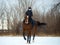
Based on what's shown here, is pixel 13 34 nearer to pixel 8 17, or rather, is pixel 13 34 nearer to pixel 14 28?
pixel 14 28

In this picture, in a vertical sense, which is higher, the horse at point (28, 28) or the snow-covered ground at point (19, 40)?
the horse at point (28, 28)

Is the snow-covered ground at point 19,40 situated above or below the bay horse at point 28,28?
below

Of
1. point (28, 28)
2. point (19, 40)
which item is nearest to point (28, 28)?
point (28, 28)

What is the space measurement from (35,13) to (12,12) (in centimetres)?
36

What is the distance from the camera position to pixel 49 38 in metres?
2.56

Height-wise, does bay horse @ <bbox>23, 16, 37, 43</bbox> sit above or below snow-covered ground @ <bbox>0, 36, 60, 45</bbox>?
above

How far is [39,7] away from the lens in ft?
8.47

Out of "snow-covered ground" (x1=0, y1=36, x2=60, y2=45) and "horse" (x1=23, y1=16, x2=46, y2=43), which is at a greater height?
"horse" (x1=23, y1=16, x2=46, y2=43)

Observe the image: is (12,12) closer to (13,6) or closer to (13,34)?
(13,6)

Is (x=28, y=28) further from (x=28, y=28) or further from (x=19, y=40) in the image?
(x=19, y=40)

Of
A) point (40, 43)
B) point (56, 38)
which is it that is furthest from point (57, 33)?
point (40, 43)

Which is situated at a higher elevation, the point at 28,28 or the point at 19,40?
the point at 28,28

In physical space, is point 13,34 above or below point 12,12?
below

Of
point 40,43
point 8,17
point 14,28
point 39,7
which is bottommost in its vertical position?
point 40,43
